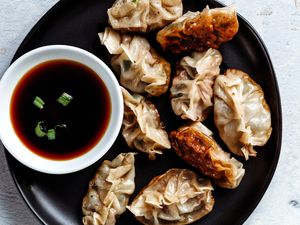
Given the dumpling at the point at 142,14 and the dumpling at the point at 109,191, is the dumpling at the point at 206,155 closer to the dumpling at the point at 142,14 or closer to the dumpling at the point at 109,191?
the dumpling at the point at 109,191

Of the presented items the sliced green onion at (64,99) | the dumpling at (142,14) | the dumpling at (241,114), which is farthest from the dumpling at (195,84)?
the sliced green onion at (64,99)

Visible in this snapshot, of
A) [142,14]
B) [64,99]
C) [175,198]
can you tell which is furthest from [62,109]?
[175,198]

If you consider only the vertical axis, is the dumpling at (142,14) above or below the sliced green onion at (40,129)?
above

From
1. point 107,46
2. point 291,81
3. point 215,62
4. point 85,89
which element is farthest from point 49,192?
point 291,81

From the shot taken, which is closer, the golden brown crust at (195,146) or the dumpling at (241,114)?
the golden brown crust at (195,146)

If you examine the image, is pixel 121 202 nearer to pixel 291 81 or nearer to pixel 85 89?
pixel 85 89

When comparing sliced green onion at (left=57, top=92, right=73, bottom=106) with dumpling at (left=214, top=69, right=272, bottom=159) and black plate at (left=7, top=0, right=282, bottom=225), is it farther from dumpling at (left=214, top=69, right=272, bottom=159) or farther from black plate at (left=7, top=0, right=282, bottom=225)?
dumpling at (left=214, top=69, right=272, bottom=159)
